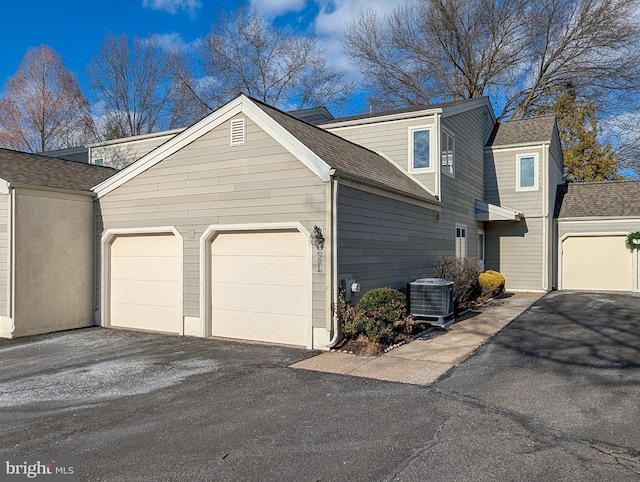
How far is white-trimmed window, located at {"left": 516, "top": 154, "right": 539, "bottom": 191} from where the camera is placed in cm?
1694

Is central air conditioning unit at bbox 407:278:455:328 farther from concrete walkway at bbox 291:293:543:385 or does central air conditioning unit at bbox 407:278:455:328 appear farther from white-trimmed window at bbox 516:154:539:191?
white-trimmed window at bbox 516:154:539:191

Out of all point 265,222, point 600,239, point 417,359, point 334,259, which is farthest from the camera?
point 600,239

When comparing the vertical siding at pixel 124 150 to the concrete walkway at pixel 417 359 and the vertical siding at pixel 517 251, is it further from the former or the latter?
the vertical siding at pixel 517 251

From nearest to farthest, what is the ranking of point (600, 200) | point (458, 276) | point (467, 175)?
point (458, 276) < point (467, 175) < point (600, 200)

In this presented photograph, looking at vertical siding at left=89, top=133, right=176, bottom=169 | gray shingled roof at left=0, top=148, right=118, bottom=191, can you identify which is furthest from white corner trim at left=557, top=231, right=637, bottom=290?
gray shingled roof at left=0, top=148, right=118, bottom=191

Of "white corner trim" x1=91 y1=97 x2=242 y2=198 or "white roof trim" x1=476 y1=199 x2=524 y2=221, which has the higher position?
"white corner trim" x1=91 y1=97 x2=242 y2=198

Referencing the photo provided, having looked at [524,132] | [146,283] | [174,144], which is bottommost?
[146,283]

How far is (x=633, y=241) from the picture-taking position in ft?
53.8

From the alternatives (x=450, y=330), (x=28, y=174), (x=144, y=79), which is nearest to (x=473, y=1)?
(x=144, y=79)

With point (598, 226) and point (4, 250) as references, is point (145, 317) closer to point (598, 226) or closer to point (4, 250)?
point (4, 250)

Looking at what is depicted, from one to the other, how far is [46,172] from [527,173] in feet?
50.5

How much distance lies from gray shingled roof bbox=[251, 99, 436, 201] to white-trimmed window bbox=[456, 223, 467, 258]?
109 inches

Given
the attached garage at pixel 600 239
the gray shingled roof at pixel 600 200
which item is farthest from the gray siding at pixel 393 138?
the gray shingled roof at pixel 600 200

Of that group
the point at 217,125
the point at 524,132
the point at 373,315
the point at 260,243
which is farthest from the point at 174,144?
the point at 524,132
